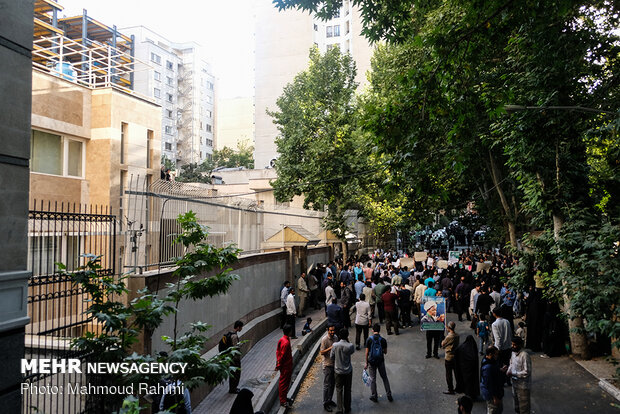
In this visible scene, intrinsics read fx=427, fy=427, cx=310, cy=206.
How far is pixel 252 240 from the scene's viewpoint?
15.5m

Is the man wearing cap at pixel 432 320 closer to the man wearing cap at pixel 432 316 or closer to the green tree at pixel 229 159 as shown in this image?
the man wearing cap at pixel 432 316

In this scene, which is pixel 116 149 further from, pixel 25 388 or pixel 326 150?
pixel 25 388

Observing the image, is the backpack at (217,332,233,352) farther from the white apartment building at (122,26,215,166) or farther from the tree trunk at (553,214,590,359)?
the white apartment building at (122,26,215,166)

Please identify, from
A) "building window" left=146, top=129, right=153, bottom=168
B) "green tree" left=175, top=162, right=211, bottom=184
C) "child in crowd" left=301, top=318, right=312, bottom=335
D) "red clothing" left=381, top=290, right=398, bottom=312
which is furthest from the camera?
"green tree" left=175, top=162, right=211, bottom=184

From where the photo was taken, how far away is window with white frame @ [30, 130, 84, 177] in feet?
49.2

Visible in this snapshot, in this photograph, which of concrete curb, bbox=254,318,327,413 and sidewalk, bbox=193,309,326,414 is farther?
concrete curb, bbox=254,318,327,413

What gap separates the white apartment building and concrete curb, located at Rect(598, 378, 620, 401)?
206ft

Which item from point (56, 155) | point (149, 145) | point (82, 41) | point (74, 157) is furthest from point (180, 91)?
point (56, 155)

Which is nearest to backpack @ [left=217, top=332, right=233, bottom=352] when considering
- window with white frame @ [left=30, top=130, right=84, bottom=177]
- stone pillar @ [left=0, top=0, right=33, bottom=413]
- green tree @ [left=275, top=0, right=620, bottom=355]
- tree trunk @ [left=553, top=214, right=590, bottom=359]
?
stone pillar @ [left=0, top=0, right=33, bottom=413]

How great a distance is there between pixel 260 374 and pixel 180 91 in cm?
6773

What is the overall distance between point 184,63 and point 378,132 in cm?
7099

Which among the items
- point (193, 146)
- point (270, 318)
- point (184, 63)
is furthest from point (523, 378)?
point (184, 63)

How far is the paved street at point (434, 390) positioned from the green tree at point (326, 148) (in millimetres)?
15774

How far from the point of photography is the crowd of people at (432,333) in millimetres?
8273
